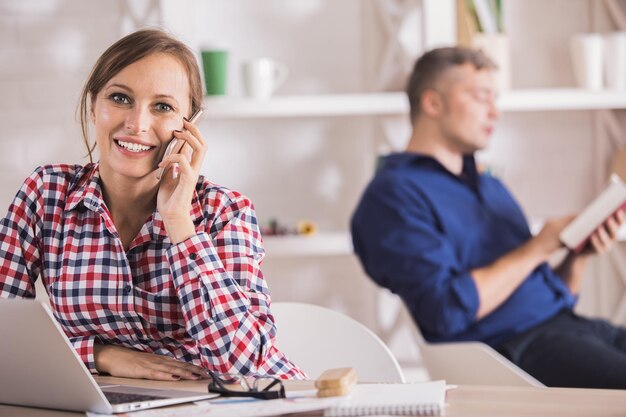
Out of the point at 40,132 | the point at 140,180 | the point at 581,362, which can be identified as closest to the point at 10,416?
the point at 140,180

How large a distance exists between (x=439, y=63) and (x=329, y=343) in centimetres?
130

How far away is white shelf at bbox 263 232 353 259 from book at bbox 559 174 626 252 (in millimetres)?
699

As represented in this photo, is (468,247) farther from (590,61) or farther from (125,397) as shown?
(125,397)

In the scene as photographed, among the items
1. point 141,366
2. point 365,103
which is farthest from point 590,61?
point 141,366

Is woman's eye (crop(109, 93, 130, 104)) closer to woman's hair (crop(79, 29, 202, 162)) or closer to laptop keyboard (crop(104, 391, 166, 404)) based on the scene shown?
woman's hair (crop(79, 29, 202, 162))

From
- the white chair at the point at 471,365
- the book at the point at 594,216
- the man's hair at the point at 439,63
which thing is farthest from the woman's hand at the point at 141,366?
the man's hair at the point at 439,63

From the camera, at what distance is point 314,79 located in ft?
10.5

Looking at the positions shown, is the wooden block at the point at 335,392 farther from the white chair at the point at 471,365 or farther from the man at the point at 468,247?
the man at the point at 468,247

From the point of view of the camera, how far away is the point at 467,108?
8.72 feet

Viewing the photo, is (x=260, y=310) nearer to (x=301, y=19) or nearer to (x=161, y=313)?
(x=161, y=313)

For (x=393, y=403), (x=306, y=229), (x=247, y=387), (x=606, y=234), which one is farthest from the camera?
(x=306, y=229)

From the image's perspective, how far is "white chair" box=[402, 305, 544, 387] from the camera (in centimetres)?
207

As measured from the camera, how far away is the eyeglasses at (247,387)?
1.10 meters

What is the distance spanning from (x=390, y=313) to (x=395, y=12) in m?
0.95
